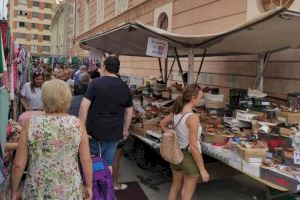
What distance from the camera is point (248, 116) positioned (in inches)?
209

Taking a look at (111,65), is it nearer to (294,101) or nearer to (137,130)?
(137,130)

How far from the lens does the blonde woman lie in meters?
2.90

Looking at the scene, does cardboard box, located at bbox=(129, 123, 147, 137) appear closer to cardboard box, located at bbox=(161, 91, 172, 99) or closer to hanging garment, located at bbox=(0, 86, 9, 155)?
cardboard box, located at bbox=(161, 91, 172, 99)

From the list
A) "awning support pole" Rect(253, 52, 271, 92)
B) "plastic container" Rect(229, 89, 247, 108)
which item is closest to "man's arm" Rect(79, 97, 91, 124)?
"plastic container" Rect(229, 89, 247, 108)

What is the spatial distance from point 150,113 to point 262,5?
3200mm

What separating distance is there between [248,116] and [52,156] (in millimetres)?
3088

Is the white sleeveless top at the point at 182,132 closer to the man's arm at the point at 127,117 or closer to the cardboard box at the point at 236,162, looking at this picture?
the cardboard box at the point at 236,162

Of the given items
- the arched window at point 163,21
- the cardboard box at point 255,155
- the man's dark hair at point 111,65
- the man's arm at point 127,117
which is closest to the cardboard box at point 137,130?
the man's arm at point 127,117

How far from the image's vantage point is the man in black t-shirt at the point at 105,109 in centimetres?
447

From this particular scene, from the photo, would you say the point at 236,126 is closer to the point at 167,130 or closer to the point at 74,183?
the point at 167,130

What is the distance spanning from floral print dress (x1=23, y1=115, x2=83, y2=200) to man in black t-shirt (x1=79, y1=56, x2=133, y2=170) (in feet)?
4.82

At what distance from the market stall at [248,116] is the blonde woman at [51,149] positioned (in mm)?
1918

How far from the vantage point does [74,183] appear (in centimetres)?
301

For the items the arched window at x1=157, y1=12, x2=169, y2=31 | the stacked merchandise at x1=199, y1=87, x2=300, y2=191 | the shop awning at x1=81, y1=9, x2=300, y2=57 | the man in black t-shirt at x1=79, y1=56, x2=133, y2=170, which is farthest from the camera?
the arched window at x1=157, y1=12, x2=169, y2=31
